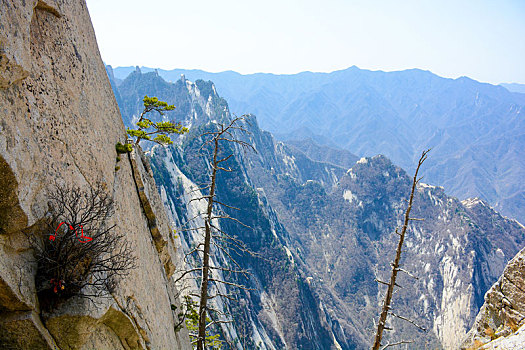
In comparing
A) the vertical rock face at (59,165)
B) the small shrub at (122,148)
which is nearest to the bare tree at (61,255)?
the vertical rock face at (59,165)

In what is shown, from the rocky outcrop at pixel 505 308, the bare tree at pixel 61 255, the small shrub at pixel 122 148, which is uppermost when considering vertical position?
the small shrub at pixel 122 148

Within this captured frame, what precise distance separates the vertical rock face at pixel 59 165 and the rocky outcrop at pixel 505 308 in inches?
545

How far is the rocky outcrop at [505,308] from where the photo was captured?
13992 millimetres

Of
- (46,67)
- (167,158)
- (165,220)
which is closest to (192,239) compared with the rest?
(167,158)

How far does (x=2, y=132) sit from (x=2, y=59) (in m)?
1.29

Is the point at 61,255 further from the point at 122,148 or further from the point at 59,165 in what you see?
the point at 122,148

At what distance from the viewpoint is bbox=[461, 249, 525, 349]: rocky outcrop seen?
13992mm

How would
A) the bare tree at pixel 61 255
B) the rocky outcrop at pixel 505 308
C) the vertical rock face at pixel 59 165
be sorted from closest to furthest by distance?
the vertical rock face at pixel 59 165, the bare tree at pixel 61 255, the rocky outcrop at pixel 505 308

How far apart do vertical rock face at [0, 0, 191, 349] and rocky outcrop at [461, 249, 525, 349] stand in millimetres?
13848

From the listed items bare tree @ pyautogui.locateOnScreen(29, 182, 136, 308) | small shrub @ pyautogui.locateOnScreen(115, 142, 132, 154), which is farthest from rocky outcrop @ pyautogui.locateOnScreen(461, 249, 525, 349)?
small shrub @ pyautogui.locateOnScreen(115, 142, 132, 154)

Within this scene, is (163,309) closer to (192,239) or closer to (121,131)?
(121,131)

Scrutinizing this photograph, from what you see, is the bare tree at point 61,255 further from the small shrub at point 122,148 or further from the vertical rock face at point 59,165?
the small shrub at point 122,148

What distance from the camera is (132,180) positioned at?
13.3 m

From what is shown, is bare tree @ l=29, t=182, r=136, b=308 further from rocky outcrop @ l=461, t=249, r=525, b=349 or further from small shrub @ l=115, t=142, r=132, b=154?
rocky outcrop @ l=461, t=249, r=525, b=349
